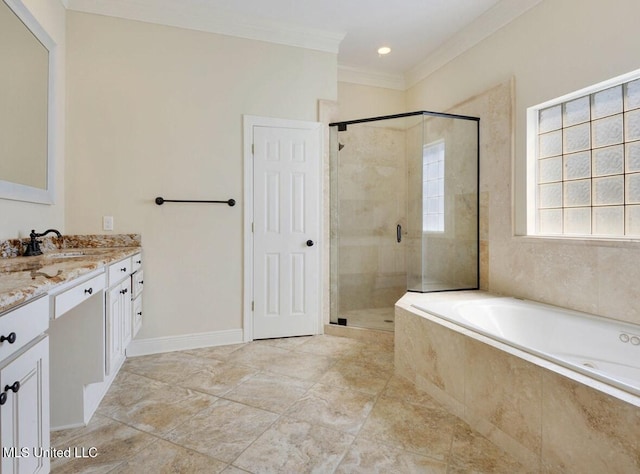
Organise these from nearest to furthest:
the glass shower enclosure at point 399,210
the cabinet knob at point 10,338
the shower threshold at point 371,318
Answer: the cabinet knob at point 10,338
the glass shower enclosure at point 399,210
the shower threshold at point 371,318

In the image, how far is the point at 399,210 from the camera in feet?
10.9

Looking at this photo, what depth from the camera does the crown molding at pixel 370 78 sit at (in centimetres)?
387

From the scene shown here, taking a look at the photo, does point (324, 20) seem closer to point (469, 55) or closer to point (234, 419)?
point (469, 55)

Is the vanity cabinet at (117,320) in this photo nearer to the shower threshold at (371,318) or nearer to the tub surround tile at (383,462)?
the tub surround tile at (383,462)

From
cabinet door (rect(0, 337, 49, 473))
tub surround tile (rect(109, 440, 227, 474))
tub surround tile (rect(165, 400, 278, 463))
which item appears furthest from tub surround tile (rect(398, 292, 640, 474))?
cabinet door (rect(0, 337, 49, 473))

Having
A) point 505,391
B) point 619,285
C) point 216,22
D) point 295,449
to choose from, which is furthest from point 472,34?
point 295,449

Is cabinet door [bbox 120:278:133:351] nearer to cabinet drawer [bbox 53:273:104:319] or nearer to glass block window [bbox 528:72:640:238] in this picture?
cabinet drawer [bbox 53:273:104:319]

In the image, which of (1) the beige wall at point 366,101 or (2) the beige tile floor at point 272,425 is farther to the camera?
(1) the beige wall at point 366,101

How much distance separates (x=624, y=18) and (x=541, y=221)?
129cm

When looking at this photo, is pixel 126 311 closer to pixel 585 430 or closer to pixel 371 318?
pixel 371 318

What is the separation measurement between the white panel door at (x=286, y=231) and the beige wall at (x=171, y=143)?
0.18 m

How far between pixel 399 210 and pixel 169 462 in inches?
105

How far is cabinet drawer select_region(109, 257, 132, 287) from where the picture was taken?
6.00 ft

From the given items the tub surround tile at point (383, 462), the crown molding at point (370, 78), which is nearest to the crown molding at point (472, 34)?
the crown molding at point (370, 78)
